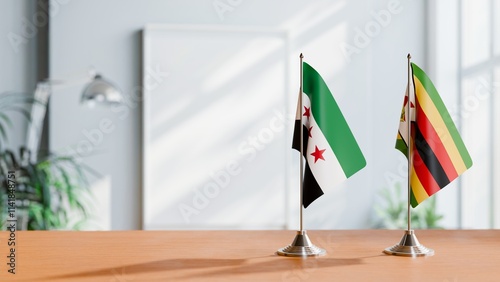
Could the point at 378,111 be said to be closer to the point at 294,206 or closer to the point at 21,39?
the point at 294,206

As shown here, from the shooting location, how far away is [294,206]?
481cm

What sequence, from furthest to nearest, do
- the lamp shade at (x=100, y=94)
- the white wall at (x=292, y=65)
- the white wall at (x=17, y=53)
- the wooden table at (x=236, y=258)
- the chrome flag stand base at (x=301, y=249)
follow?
the white wall at (x=292, y=65)
the white wall at (x=17, y=53)
the lamp shade at (x=100, y=94)
the chrome flag stand base at (x=301, y=249)
the wooden table at (x=236, y=258)

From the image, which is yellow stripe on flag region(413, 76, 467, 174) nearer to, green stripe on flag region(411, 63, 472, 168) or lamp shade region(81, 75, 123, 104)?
green stripe on flag region(411, 63, 472, 168)

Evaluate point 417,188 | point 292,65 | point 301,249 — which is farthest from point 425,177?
point 292,65

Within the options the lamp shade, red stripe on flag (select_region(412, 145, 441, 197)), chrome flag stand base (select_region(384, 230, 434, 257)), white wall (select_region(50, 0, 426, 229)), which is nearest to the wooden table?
chrome flag stand base (select_region(384, 230, 434, 257))

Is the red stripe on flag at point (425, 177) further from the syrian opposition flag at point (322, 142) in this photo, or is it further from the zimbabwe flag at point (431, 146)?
the syrian opposition flag at point (322, 142)

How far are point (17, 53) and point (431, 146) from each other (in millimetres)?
3845

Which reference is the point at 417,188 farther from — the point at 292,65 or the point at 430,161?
the point at 292,65

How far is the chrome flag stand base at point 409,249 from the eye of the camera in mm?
1223

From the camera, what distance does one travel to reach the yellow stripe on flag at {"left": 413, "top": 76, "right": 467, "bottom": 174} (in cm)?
130

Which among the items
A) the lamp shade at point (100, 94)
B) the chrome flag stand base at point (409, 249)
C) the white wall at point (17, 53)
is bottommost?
the chrome flag stand base at point (409, 249)

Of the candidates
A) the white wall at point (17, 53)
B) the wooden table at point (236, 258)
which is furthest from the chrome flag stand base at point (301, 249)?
the white wall at point (17, 53)

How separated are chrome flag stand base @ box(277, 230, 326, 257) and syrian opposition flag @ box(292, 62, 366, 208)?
79 millimetres

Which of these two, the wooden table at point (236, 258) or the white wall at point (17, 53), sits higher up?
the white wall at point (17, 53)
